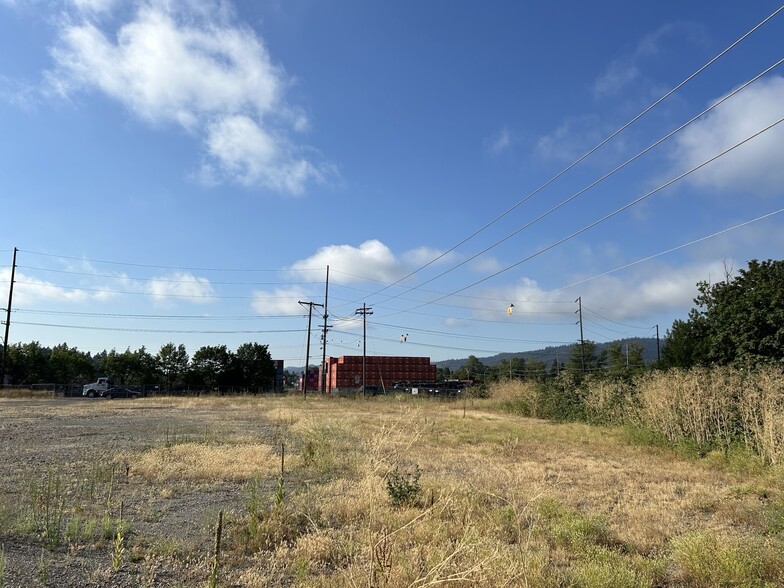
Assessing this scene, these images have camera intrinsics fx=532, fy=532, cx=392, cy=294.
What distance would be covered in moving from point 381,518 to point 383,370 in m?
93.4

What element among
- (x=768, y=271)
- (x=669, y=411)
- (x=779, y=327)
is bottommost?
(x=669, y=411)

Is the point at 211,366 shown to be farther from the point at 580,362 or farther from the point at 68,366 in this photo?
the point at 580,362

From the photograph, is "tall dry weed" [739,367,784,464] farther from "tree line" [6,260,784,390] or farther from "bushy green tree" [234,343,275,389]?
"bushy green tree" [234,343,275,389]

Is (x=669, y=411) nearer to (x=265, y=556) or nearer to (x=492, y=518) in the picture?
(x=492, y=518)

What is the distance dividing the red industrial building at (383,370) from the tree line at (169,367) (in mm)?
16816

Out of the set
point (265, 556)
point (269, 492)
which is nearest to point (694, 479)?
point (269, 492)

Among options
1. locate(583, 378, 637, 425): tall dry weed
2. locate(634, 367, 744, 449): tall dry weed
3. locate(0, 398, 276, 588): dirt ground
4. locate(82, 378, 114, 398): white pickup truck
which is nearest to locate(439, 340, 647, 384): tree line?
locate(82, 378, 114, 398): white pickup truck

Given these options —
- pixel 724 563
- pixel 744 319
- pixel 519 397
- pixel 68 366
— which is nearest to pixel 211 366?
pixel 68 366

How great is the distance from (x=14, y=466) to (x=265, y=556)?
339 inches

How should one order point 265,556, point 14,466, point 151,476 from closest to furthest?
point 265,556 → point 151,476 → point 14,466

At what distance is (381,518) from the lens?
21.4 ft

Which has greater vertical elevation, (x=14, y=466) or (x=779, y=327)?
(x=779, y=327)

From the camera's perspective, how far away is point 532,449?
16203 millimetres

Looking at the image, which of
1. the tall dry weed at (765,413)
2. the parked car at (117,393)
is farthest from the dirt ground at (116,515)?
the parked car at (117,393)
